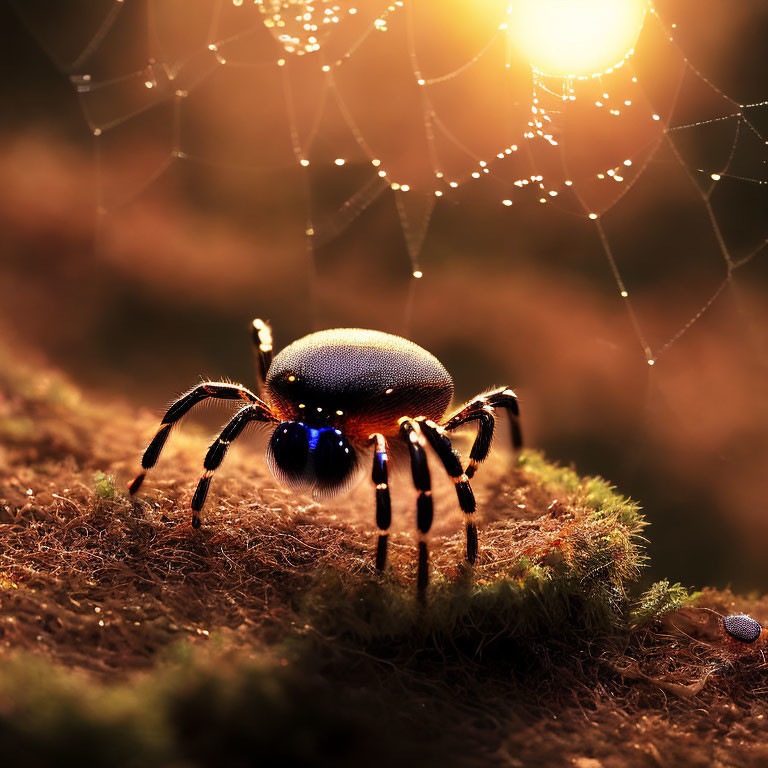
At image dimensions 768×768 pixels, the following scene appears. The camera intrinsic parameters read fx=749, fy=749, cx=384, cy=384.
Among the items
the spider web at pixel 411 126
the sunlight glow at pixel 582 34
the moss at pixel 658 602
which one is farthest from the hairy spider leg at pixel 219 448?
the sunlight glow at pixel 582 34

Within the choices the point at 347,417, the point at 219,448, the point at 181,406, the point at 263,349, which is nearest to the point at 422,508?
the point at 347,417

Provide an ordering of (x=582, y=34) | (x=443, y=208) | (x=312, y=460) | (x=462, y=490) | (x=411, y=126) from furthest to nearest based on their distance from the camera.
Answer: (x=443, y=208)
(x=411, y=126)
(x=582, y=34)
(x=312, y=460)
(x=462, y=490)

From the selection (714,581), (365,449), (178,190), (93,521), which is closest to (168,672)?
(93,521)

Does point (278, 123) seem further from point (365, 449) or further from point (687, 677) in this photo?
point (687, 677)

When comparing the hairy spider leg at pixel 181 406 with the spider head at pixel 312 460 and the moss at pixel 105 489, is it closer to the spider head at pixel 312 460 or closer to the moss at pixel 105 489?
the moss at pixel 105 489

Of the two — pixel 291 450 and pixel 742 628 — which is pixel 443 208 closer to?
pixel 291 450

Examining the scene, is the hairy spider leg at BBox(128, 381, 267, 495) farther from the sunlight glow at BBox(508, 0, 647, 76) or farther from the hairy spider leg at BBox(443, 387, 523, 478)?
the sunlight glow at BBox(508, 0, 647, 76)

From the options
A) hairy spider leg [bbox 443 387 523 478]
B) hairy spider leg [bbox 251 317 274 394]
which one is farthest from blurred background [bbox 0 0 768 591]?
hairy spider leg [bbox 443 387 523 478]
